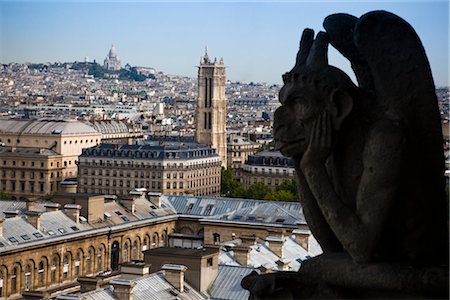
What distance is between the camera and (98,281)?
3209cm

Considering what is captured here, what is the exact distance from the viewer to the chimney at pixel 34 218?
47.0 metres

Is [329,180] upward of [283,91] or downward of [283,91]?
downward

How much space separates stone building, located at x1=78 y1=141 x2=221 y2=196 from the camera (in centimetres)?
10169

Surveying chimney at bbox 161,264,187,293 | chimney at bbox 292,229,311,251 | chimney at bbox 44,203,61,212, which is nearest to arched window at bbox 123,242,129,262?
chimney at bbox 44,203,61,212

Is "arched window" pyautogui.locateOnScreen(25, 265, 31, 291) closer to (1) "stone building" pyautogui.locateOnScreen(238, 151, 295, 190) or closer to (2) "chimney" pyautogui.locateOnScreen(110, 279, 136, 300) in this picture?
(2) "chimney" pyautogui.locateOnScreen(110, 279, 136, 300)

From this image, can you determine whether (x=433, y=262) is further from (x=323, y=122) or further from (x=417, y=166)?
(x=323, y=122)

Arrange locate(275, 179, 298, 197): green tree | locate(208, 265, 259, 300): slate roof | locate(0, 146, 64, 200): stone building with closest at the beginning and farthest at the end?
locate(208, 265, 259, 300): slate roof
locate(275, 179, 298, 197): green tree
locate(0, 146, 64, 200): stone building

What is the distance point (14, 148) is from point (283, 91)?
107136mm

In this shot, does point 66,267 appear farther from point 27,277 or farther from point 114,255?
point 114,255

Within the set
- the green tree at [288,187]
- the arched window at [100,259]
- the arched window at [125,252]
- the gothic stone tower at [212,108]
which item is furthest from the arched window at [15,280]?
the gothic stone tower at [212,108]

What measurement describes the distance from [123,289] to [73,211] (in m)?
23.7

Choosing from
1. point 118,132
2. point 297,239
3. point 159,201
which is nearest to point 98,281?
point 297,239

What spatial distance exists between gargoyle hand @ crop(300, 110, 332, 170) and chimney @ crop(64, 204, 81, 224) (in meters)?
44.6

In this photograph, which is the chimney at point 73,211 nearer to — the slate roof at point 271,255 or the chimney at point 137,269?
the slate roof at point 271,255
